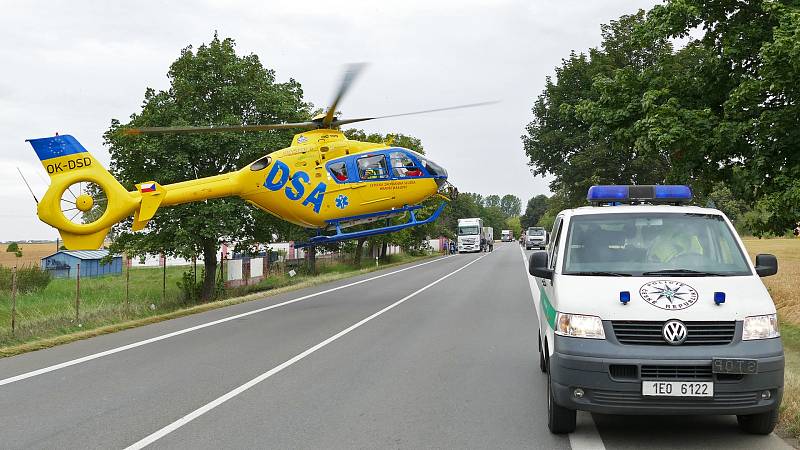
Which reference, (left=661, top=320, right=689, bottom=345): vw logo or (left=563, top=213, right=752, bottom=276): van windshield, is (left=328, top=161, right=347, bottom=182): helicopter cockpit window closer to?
(left=563, top=213, right=752, bottom=276): van windshield

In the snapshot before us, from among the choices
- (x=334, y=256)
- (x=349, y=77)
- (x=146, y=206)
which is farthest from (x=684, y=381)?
(x=334, y=256)

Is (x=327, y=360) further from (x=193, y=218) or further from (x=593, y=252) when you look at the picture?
(x=193, y=218)

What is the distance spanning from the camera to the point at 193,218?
83.1 feet

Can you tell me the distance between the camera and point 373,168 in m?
18.0

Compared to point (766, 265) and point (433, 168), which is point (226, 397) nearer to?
point (766, 265)

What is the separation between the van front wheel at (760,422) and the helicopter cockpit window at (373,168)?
1339cm

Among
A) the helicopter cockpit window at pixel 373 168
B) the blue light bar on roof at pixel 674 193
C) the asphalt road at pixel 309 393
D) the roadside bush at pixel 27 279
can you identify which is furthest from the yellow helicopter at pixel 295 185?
the roadside bush at pixel 27 279

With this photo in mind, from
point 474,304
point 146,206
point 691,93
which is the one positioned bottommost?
point 474,304

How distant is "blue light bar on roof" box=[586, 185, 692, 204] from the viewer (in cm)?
704

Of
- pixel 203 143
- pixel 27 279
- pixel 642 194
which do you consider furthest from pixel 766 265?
pixel 27 279

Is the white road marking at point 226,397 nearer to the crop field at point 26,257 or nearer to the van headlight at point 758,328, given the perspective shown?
the van headlight at point 758,328

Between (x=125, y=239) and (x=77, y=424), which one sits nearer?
(x=77, y=424)

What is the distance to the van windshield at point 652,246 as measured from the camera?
5.70m

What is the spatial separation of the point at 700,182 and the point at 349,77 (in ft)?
25.1
